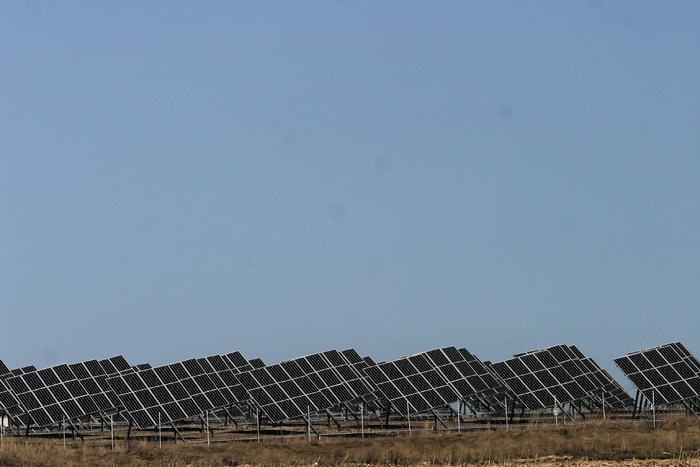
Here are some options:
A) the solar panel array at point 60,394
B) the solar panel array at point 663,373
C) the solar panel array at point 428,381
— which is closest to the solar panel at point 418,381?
the solar panel array at point 428,381

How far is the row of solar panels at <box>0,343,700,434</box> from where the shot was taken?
143ft

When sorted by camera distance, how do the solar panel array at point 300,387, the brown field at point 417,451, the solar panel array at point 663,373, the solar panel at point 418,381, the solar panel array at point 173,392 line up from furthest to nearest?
the solar panel array at point 663,373, the solar panel at point 418,381, the solar panel array at point 300,387, the solar panel array at point 173,392, the brown field at point 417,451

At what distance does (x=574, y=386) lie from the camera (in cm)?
5194

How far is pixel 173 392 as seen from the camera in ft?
144

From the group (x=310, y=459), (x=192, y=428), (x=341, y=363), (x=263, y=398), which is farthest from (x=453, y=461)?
(x=192, y=428)

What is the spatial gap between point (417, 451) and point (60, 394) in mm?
14039

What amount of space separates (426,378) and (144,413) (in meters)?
10.9

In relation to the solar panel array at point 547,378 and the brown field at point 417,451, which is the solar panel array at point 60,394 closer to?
the brown field at point 417,451

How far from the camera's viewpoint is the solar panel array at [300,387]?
43219mm

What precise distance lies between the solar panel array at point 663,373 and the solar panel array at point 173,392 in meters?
14.8

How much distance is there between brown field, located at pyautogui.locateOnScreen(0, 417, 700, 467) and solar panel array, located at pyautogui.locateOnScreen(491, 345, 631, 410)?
7.75 meters

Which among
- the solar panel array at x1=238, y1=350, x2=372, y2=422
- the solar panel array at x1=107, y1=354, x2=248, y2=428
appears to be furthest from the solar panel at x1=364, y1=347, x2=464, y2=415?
the solar panel array at x1=107, y1=354, x2=248, y2=428

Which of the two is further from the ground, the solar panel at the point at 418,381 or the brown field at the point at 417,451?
the solar panel at the point at 418,381

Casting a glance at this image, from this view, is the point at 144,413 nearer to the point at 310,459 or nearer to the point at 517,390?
Answer: the point at 310,459
